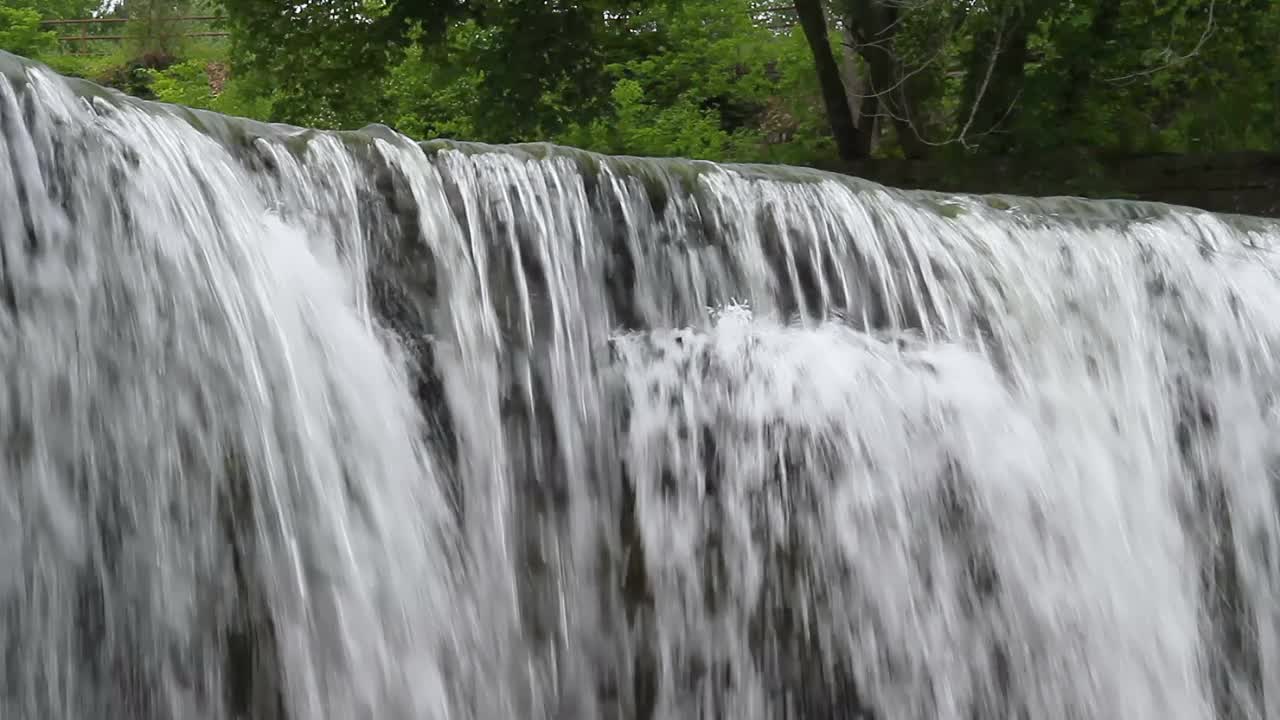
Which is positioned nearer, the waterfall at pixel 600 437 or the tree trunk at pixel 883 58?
the waterfall at pixel 600 437

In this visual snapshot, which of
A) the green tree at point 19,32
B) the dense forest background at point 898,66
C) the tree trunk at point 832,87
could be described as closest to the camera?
the dense forest background at point 898,66

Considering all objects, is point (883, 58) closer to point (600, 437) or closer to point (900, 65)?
point (900, 65)

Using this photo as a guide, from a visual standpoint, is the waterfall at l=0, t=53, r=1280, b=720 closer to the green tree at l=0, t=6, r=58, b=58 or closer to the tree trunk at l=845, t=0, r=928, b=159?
the tree trunk at l=845, t=0, r=928, b=159

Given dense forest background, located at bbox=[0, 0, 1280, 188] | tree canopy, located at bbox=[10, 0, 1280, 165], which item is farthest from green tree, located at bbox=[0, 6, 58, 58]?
tree canopy, located at bbox=[10, 0, 1280, 165]

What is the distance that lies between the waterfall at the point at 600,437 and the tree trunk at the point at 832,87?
5.14 metres

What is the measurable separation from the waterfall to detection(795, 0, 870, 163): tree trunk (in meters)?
5.14

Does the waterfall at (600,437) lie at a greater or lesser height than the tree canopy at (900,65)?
lesser

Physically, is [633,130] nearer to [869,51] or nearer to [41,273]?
[869,51]

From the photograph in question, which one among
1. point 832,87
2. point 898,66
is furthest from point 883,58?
point 832,87

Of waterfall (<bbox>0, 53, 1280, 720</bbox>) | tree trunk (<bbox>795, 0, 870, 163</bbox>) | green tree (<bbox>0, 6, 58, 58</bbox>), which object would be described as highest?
green tree (<bbox>0, 6, 58, 58</bbox>)

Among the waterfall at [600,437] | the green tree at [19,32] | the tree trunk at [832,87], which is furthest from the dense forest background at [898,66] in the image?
the waterfall at [600,437]

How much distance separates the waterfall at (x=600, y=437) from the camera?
9.09 feet

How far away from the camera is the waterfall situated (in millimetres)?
2770

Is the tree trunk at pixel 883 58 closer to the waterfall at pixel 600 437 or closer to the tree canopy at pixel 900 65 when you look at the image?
the tree canopy at pixel 900 65
